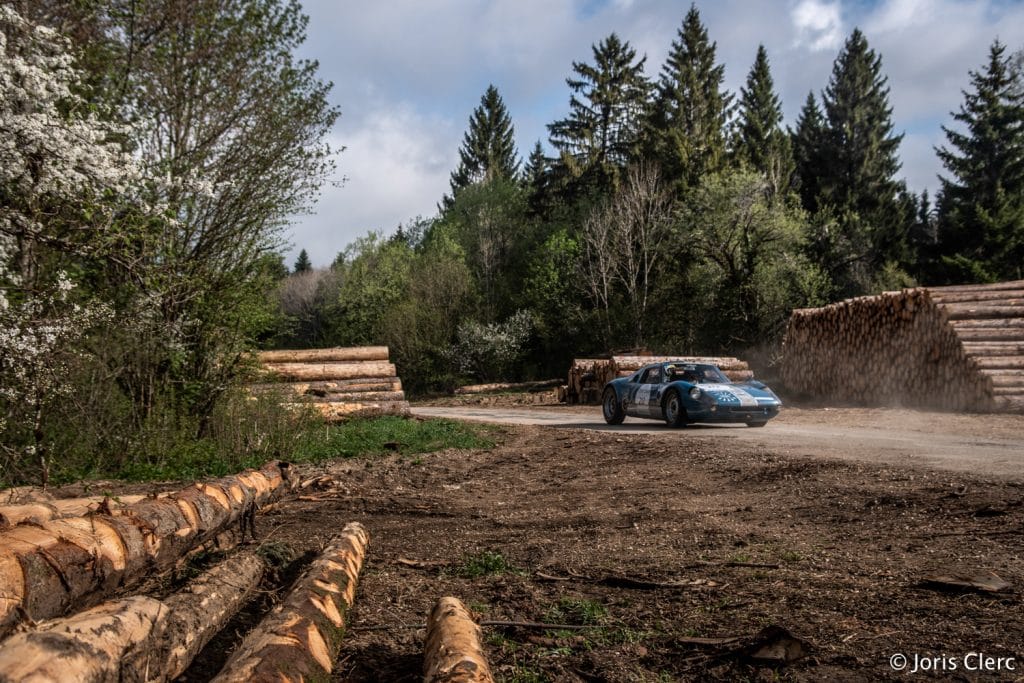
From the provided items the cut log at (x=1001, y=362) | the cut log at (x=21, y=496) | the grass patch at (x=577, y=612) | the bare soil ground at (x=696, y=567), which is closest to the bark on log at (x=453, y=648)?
the bare soil ground at (x=696, y=567)

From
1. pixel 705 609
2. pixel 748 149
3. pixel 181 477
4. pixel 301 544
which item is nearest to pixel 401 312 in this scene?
pixel 748 149

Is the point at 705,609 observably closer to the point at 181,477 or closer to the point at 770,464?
the point at 770,464

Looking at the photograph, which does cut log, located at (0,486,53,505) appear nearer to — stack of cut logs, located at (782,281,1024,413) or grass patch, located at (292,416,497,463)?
grass patch, located at (292,416,497,463)

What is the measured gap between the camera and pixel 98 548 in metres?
4.86

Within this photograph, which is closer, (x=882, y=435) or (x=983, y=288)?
(x=882, y=435)

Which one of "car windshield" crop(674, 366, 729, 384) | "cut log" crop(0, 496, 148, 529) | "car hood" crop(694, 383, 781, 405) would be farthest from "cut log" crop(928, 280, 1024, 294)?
"cut log" crop(0, 496, 148, 529)

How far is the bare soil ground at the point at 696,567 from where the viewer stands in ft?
12.6

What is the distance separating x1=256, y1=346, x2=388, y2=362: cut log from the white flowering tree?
8.73 meters

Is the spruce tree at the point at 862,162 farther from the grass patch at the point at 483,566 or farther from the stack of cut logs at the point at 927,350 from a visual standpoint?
the grass patch at the point at 483,566

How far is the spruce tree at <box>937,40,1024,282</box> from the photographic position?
113ft

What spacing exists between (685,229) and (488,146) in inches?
1283

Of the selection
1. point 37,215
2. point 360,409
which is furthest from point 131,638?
point 360,409

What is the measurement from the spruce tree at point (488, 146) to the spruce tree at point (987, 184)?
34796 millimetres

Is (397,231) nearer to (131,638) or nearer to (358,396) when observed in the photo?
(358,396)
